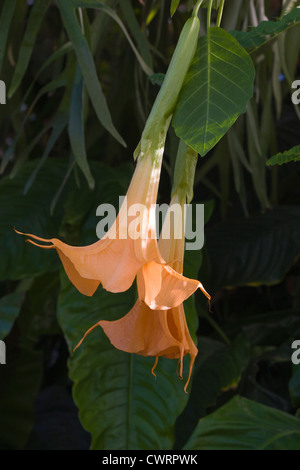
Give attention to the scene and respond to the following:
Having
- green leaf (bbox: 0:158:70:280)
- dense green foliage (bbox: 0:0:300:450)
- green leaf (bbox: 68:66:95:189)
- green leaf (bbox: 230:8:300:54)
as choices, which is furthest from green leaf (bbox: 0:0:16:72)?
green leaf (bbox: 230:8:300:54)

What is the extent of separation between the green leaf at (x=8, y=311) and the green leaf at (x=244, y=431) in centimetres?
30

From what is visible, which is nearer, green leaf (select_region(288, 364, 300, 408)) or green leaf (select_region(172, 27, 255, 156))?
green leaf (select_region(172, 27, 255, 156))

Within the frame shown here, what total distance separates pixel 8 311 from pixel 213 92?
567 mm

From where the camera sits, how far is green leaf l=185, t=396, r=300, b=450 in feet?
2.19

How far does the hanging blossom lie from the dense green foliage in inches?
0.7

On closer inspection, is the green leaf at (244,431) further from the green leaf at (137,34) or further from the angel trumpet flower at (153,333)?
the green leaf at (137,34)

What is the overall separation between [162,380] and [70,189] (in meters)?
0.40

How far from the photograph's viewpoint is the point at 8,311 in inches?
32.1

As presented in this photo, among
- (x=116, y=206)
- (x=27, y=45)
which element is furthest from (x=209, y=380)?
(x=27, y=45)

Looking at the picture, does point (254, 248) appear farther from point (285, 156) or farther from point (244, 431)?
point (285, 156)

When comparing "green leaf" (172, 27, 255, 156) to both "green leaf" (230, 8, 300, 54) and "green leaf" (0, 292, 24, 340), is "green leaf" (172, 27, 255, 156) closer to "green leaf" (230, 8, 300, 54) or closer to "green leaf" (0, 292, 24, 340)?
"green leaf" (230, 8, 300, 54)

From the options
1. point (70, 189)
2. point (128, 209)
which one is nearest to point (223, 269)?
point (70, 189)

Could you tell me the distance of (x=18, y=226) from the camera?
36.8 inches

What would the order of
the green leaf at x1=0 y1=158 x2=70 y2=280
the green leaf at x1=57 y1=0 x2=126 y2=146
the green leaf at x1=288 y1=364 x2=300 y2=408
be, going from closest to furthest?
the green leaf at x1=57 y1=0 x2=126 y2=146
the green leaf at x1=288 y1=364 x2=300 y2=408
the green leaf at x1=0 y1=158 x2=70 y2=280
